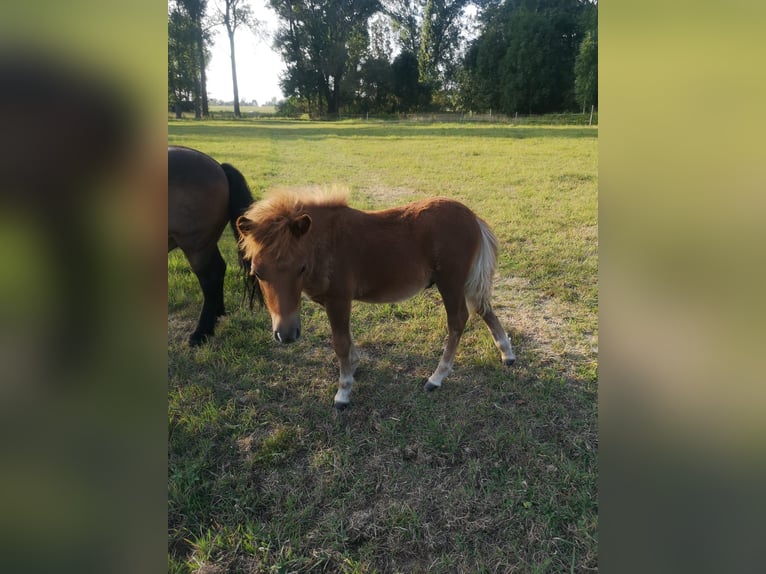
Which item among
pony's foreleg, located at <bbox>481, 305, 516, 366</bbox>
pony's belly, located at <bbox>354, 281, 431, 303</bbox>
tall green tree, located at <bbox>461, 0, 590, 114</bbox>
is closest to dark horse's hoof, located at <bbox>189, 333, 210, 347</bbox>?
pony's belly, located at <bbox>354, 281, 431, 303</bbox>

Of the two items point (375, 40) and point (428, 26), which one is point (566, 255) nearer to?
point (428, 26)

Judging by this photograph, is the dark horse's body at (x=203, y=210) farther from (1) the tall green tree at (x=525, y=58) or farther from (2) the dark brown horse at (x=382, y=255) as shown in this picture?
(1) the tall green tree at (x=525, y=58)

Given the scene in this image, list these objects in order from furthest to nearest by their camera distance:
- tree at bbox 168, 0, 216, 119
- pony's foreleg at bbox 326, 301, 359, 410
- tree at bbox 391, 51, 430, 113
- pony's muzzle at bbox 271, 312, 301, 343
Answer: tree at bbox 391, 51, 430, 113 < tree at bbox 168, 0, 216, 119 < pony's foreleg at bbox 326, 301, 359, 410 < pony's muzzle at bbox 271, 312, 301, 343

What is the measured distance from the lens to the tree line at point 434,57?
36.6 feet

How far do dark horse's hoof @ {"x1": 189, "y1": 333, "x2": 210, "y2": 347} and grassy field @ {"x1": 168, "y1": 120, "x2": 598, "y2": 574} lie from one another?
0.30ft

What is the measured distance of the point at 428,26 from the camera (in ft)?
37.8

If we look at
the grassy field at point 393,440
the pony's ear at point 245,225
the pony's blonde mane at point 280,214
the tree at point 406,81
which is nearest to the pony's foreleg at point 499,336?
the grassy field at point 393,440

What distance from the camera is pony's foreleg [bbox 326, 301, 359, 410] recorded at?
2803mm

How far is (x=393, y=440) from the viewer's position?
256 cm

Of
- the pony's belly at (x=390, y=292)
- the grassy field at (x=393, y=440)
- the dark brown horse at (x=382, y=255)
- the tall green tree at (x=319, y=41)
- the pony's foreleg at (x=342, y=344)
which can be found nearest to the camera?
the grassy field at (x=393, y=440)

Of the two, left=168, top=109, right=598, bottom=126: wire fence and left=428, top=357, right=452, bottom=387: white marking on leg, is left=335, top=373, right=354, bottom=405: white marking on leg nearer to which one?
left=428, top=357, right=452, bottom=387: white marking on leg
